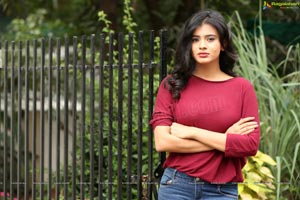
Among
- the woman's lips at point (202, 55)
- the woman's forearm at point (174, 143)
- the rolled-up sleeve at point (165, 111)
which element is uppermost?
the woman's lips at point (202, 55)

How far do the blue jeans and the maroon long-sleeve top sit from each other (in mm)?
39

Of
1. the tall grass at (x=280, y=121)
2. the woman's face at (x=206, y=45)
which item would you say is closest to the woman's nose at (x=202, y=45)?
the woman's face at (x=206, y=45)

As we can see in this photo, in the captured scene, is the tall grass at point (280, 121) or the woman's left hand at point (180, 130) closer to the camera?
the woman's left hand at point (180, 130)

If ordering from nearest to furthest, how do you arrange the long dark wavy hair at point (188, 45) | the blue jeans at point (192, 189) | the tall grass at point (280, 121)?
A: the blue jeans at point (192, 189), the long dark wavy hair at point (188, 45), the tall grass at point (280, 121)

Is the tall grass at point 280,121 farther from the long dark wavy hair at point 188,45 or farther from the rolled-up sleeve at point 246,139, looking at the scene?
the long dark wavy hair at point 188,45

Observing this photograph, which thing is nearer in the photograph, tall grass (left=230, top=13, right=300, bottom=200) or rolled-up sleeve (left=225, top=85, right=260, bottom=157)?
rolled-up sleeve (left=225, top=85, right=260, bottom=157)

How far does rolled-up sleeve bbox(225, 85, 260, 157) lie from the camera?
166 inches

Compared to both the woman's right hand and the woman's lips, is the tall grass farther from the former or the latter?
the woman's lips

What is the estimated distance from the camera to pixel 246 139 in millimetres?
4270

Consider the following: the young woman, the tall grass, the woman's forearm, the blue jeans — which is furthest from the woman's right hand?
the tall grass

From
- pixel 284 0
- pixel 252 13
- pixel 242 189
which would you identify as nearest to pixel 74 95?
pixel 242 189

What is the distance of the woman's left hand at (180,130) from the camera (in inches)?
170

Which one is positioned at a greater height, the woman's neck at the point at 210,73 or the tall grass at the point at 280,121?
the woman's neck at the point at 210,73

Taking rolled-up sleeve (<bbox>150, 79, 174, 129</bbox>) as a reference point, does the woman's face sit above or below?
above
